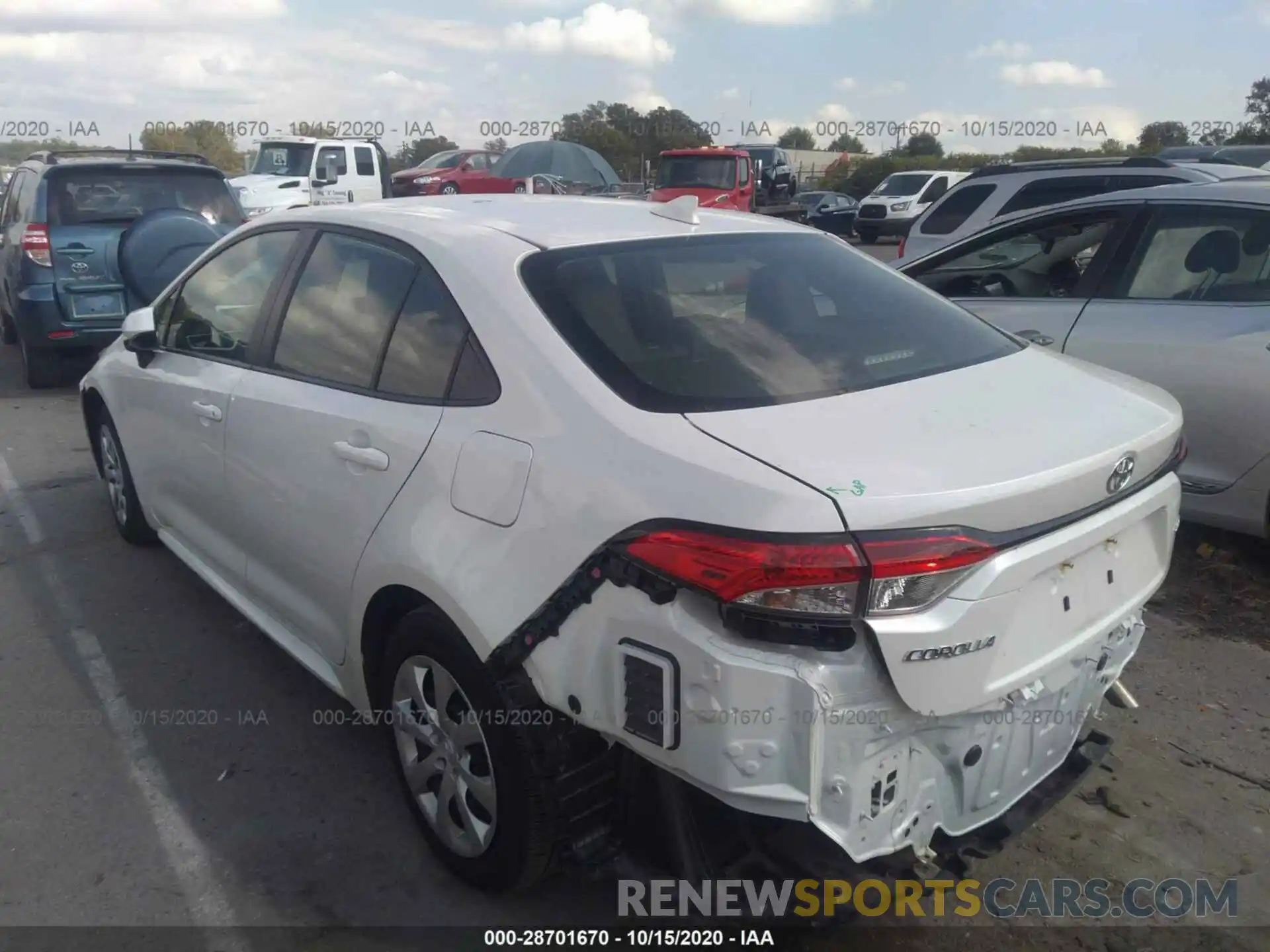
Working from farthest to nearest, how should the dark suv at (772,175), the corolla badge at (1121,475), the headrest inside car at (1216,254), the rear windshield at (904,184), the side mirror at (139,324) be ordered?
the rear windshield at (904,184), the dark suv at (772,175), the headrest inside car at (1216,254), the side mirror at (139,324), the corolla badge at (1121,475)

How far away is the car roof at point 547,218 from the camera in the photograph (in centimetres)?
290

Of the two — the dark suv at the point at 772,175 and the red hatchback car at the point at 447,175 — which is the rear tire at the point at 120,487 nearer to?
the red hatchback car at the point at 447,175

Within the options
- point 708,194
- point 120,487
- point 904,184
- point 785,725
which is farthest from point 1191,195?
point 904,184

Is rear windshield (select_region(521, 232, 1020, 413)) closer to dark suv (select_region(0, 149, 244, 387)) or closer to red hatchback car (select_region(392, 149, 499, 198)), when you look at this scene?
dark suv (select_region(0, 149, 244, 387))

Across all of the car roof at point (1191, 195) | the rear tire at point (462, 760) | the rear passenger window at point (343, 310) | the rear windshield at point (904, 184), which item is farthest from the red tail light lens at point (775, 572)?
the rear windshield at point (904, 184)

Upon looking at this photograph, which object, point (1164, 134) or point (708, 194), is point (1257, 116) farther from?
point (708, 194)

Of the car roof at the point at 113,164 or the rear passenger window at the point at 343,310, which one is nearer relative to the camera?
the rear passenger window at the point at 343,310

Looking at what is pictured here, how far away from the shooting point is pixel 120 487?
5016 mm

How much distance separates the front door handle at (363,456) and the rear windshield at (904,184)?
24.3m

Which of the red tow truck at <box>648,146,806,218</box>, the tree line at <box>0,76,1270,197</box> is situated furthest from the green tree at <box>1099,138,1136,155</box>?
the red tow truck at <box>648,146,806,218</box>

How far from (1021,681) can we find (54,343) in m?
8.43

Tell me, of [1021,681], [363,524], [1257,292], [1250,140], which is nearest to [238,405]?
[363,524]

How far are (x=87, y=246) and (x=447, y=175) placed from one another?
15212 mm

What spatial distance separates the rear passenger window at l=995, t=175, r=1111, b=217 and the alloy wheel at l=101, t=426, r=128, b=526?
5.77 m
